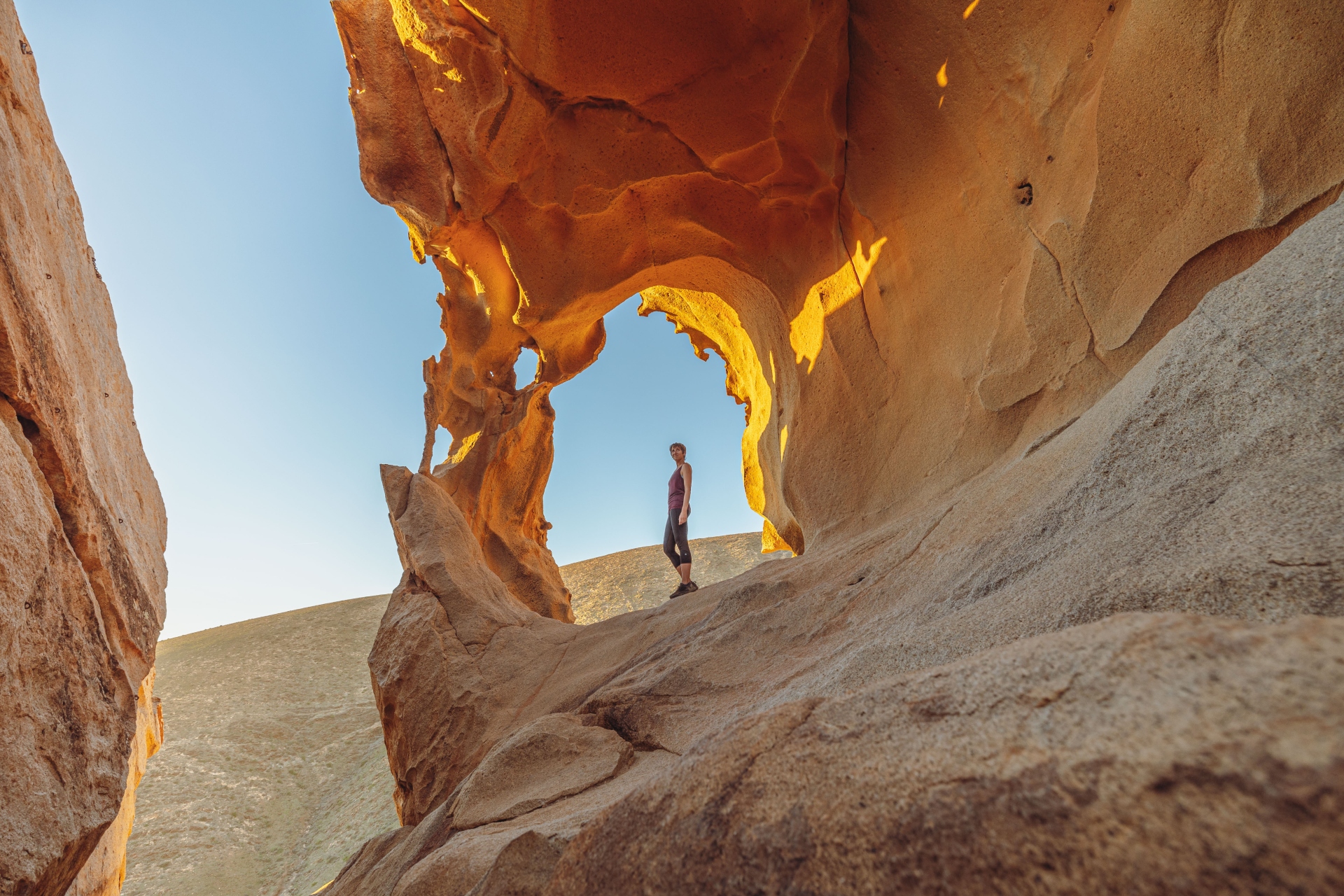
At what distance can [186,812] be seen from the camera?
40.9 ft

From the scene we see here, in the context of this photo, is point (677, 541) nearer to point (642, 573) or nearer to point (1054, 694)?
point (1054, 694)

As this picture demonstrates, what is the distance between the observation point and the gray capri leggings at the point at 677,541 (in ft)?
20.7

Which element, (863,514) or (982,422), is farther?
(863,514)

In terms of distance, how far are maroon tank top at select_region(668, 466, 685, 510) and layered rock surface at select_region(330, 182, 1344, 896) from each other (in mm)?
3189

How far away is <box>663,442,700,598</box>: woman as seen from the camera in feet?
20.6

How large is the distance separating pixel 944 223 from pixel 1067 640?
11.8 feet

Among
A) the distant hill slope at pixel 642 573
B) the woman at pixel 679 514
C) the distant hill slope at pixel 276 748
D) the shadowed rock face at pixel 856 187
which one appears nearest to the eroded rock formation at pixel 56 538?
A: the shadowed rock face at pixel 856 187

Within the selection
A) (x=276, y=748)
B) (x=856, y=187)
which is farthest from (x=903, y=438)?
(x=276, y=748)

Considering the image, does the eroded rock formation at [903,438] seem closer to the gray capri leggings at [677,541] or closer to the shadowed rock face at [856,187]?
the shadowed rock face at [856,187]

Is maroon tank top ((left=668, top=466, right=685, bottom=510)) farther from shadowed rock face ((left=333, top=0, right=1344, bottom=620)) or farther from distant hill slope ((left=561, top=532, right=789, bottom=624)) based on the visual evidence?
distant hill slope ((left=561, top=532, right=789, bottom=624))

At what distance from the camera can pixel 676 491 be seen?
6629mm

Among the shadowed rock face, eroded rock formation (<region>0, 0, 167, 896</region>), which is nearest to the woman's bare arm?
the shadowed rock face

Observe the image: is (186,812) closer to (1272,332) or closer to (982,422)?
(982,422)

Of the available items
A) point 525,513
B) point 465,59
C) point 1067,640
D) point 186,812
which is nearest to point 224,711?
point 186,812
